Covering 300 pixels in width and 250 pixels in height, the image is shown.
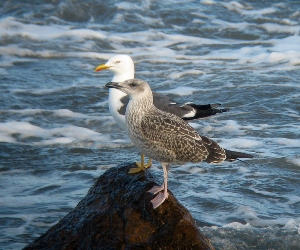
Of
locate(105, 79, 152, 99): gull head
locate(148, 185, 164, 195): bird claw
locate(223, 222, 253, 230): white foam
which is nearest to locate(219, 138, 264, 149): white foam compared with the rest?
locate(223, 222, 253, 230): white foam

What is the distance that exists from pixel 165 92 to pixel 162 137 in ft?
15.2

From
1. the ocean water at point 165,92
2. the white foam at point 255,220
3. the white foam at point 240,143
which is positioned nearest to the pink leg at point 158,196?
the ocean water at point 165,92

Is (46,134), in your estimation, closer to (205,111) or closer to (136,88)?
(205,111)

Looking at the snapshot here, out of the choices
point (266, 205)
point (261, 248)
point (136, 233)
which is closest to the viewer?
point (136, 233)

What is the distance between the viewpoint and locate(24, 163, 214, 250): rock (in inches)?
153

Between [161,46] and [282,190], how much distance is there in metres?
5.93

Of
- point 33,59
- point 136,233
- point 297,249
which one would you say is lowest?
point 297,249

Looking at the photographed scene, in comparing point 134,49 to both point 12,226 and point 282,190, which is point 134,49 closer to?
point 282,190

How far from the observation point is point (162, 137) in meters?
4.33

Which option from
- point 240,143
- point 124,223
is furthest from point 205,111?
point 124,223

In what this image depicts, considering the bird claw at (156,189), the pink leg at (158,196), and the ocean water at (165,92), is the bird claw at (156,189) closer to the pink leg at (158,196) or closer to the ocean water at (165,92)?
the pink leg at (158,196)

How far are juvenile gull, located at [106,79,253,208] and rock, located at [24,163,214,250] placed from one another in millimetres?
155

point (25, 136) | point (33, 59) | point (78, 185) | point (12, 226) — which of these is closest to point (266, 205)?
point (78, 185)

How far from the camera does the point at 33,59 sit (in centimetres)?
1042
